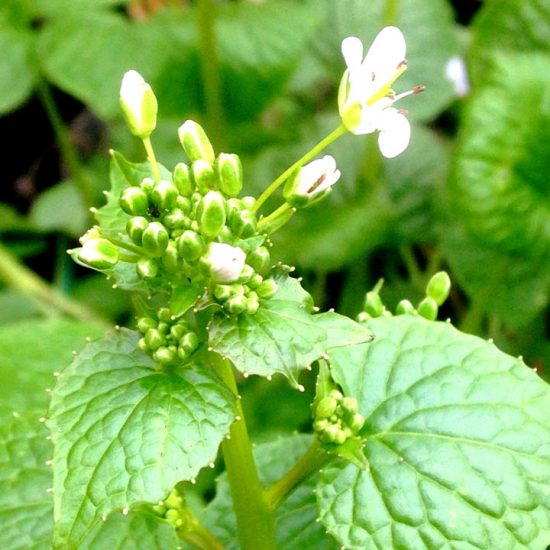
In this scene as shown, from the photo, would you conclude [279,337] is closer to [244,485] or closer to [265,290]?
[265,290]

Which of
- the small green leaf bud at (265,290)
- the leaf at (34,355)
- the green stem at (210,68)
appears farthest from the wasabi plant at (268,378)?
the green stem at (210,68)

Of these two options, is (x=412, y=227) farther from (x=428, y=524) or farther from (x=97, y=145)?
(x=428, y=524)

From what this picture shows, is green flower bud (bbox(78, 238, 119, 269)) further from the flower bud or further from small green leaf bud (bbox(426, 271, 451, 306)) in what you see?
small green leaf bud (bbox(426, 271, 451, 306))

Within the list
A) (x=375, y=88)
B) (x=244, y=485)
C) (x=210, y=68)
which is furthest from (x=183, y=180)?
(x=210, y=68)

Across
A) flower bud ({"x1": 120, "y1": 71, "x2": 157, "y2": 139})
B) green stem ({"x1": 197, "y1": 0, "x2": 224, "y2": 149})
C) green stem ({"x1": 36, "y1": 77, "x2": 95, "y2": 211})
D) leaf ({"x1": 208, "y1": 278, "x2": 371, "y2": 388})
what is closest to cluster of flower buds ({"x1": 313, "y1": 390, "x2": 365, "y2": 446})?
leaf ({"x1": 208, "y1": 278, "x2": 371, "y2": 388})

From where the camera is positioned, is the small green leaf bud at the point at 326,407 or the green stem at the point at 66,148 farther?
the green stem at the point at 66,148

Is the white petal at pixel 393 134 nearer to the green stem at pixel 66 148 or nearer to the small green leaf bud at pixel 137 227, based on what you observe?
the small green leaf bud at pixel 137 227
